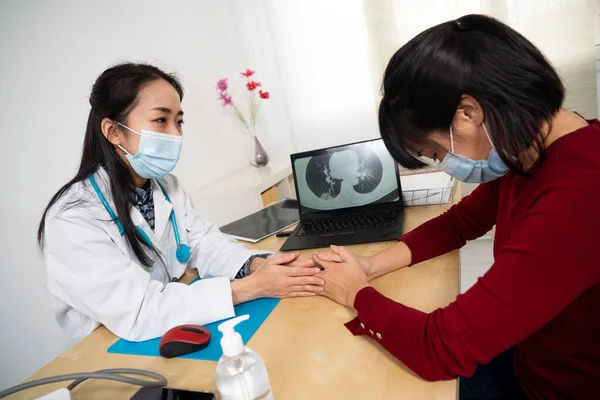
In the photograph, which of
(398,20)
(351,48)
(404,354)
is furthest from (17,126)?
(398,20)

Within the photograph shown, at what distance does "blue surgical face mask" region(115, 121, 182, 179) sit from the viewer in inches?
42.9

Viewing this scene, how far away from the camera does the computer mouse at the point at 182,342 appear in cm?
73

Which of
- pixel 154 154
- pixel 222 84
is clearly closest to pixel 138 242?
pixel 154 154

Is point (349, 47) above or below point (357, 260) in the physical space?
above

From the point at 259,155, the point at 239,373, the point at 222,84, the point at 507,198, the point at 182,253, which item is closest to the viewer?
the point at 239,373

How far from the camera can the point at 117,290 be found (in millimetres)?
869

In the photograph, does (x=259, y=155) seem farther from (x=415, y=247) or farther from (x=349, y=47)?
(x=415, y=247)

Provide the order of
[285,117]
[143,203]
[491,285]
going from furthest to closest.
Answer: [285,117] < [143,203] < [491,285]

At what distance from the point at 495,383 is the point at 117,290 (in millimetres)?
882

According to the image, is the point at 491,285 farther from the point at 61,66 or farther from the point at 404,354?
the point at 61,66

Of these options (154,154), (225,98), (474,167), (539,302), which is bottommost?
(539,302)

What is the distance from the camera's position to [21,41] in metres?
1.30

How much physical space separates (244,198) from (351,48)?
132cm

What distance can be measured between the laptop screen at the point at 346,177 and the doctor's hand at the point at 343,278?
42 cm
